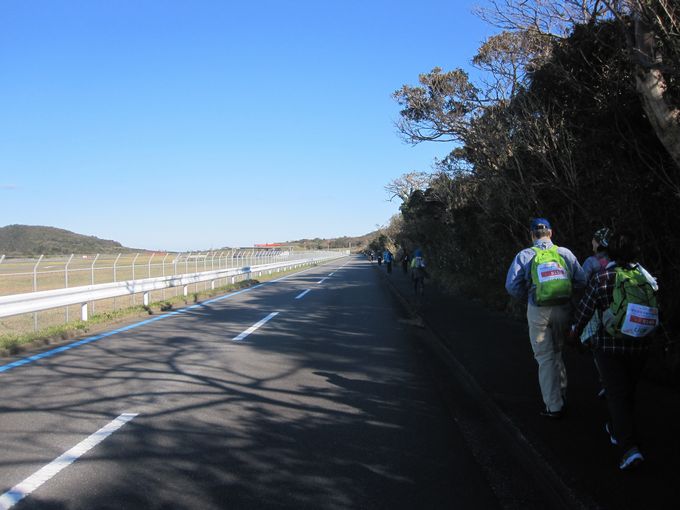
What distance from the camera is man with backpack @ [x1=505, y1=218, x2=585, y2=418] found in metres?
4.81

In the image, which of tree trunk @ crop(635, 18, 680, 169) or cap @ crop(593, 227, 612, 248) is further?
tree trunk @ crop(635, 18, 680, 169)

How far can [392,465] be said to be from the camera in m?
4.17

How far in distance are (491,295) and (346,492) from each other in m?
12.1

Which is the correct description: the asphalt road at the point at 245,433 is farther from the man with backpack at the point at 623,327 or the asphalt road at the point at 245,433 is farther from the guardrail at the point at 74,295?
the guardrail at the point at 74,295

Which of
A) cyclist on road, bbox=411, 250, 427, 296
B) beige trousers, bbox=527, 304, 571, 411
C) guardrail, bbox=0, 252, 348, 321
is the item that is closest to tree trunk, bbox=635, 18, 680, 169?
beige trousers, bbox=527, 304, 571, 411

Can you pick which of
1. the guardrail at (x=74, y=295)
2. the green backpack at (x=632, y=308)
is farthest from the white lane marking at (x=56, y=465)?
the guardrail at (x=74, y=295)

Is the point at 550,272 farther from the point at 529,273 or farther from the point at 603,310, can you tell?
the point at 603,310

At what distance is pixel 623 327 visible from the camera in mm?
3756

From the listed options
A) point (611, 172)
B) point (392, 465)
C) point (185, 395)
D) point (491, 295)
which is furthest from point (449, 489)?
point (491, 295)

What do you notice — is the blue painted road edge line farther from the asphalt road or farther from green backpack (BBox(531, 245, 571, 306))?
green backpack (BBox(531, 245, 571, 306))

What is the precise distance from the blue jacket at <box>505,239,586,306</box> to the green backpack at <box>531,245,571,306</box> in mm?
116

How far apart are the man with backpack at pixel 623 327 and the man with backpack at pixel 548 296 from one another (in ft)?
2.37

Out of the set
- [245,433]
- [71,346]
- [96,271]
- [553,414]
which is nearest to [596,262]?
[553,414]

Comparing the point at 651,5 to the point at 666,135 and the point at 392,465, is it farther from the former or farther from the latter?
the point at 392,465
